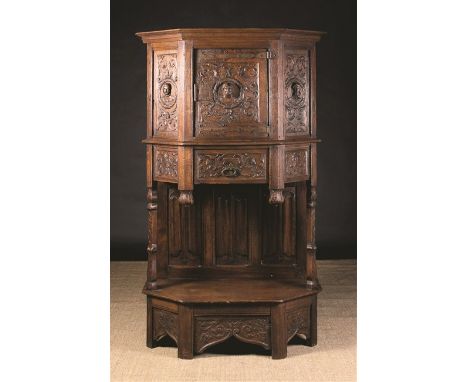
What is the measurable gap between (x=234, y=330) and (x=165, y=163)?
958 mm

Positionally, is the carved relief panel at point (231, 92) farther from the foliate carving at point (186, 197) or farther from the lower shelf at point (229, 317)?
the lower shelf at point (229, 317)

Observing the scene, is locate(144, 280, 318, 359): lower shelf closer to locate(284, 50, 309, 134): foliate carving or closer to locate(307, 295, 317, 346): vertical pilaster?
locate(307, 295, 317, 346): vertical pilaster

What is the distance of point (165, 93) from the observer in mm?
4391

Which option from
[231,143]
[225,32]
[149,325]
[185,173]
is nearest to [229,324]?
[149,325]

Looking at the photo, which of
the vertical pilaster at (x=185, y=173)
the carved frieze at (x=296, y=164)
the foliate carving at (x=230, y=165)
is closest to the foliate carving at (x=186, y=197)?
the vertical pilaster at (x=185, y=173)

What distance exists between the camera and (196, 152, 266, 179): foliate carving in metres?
4.26

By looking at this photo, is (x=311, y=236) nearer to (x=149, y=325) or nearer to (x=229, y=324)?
(x=229, y=324)

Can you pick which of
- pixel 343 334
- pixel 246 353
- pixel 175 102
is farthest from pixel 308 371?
pixel 175 102

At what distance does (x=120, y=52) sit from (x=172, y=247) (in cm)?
276

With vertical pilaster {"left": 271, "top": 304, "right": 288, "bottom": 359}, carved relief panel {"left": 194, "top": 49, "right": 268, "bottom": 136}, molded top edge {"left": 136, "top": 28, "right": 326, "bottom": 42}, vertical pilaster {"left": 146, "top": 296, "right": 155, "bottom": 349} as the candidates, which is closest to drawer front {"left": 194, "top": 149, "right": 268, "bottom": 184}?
carved relief panel {"left": 194, "top": 49, "right": 268, "bottom": 136}

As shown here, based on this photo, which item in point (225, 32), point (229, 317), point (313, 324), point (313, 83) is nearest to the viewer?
point (225, 32)

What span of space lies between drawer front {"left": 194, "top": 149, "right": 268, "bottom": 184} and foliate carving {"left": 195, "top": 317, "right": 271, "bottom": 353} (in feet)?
2.44

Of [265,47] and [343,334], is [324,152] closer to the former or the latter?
[343,334]

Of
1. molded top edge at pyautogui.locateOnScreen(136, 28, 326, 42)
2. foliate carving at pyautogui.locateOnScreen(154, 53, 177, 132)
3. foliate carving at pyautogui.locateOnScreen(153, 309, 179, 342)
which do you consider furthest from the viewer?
foliate carving at pyautogui.locateOnScreen(153, 309, 179, 342)
